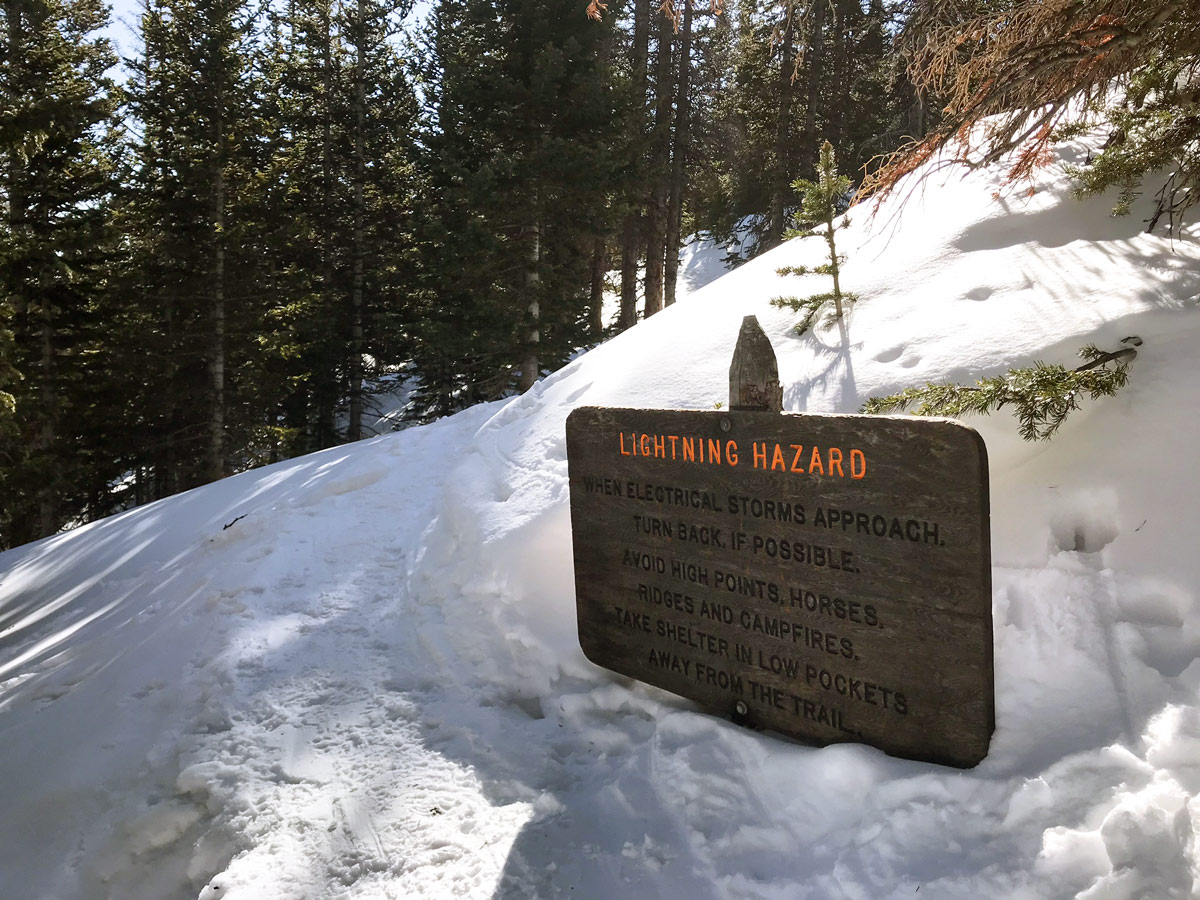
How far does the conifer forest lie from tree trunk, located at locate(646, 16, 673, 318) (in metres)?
0.08

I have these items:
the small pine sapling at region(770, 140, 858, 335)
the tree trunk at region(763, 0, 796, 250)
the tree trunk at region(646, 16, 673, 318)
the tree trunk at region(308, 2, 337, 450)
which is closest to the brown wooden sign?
the small pine sapling at region(770, 140, 858, 335)

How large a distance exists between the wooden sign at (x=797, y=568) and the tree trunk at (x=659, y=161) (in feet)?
51.7

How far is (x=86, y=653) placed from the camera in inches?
203

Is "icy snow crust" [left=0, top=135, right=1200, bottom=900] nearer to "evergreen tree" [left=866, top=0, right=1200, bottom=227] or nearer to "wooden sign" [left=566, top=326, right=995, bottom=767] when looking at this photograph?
"wooden sign" [left=566, top=326, right=995, bottom=767]

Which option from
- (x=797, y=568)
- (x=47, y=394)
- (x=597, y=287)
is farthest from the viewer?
(x=597, y=287)

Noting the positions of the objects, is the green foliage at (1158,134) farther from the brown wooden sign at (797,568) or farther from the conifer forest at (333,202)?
the conifer forest at (333,202)

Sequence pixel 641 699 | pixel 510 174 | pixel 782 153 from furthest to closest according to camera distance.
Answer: pixel 782 153 < pixel 510 174 < pixel 641 699

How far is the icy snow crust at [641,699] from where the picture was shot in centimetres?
228

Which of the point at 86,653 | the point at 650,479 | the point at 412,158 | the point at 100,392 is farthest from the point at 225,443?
the point at 650,479

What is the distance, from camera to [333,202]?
19562mm

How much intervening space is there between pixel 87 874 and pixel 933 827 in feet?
10.9

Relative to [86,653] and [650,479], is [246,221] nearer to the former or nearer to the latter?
[86,653]

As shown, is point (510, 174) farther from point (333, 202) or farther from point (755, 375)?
point (755, 375)

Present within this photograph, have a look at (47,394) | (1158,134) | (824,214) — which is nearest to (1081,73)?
(1158,134)
